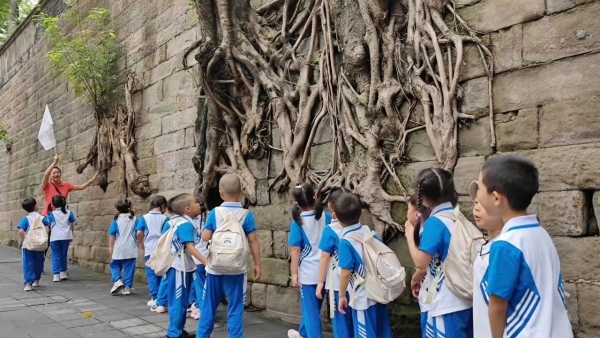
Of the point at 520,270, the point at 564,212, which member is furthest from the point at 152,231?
the point at 520,270

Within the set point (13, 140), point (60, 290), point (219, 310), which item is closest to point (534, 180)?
point (219, 310)

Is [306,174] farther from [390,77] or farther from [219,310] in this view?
[219,310]

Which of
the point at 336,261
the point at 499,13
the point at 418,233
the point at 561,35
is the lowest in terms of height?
the point at 336,261

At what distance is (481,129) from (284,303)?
2.86 metres

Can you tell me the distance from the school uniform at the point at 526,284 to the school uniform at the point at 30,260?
7385mm

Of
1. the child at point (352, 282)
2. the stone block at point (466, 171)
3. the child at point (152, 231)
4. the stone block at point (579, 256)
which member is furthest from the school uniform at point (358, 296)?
the child at point (152, 231)

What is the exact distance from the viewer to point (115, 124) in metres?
9.26

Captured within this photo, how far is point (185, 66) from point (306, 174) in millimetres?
3037

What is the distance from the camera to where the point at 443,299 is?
2830 mm

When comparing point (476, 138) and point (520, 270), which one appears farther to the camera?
point (476, 138)

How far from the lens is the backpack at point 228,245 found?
13.3 feet

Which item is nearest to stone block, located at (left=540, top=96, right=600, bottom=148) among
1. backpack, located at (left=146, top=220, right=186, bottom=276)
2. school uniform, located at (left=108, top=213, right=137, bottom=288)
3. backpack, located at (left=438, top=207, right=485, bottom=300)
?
backpack, located at (left=438, top=207, right=485, bottom=300)

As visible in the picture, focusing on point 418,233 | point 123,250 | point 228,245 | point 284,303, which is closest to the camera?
point 418,233

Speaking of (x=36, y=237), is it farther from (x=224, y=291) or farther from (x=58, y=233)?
(x=224, y=291)
